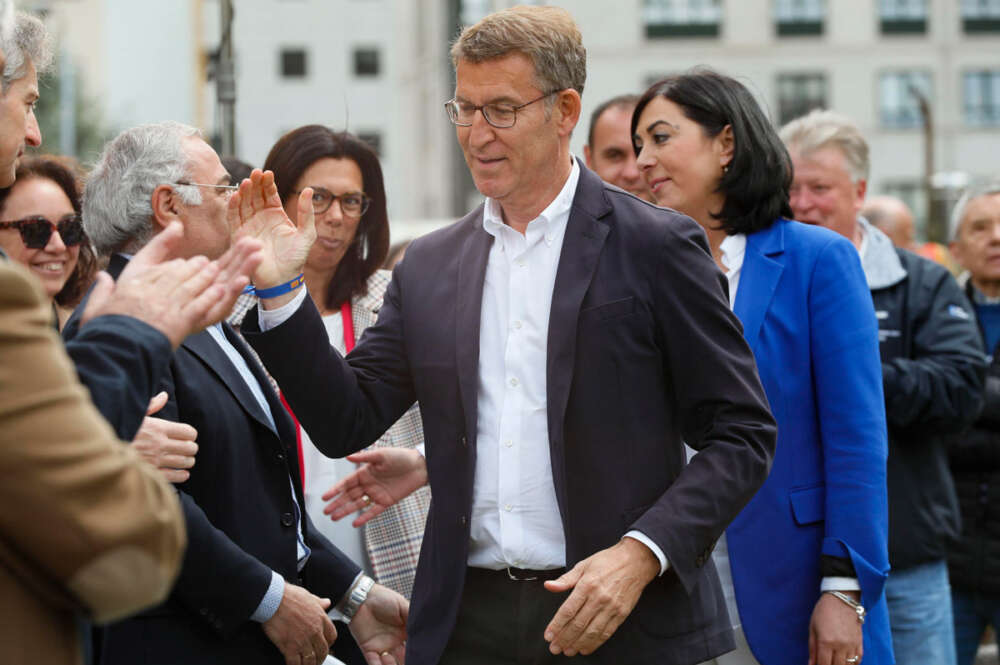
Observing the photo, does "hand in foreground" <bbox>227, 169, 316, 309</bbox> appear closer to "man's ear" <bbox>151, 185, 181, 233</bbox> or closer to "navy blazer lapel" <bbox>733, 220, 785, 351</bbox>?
"man's ear" <bbox>151, 185, 181, 233</bbox>

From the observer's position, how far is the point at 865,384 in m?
3.66

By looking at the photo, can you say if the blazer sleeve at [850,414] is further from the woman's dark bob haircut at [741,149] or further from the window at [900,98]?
the window at [900,98]

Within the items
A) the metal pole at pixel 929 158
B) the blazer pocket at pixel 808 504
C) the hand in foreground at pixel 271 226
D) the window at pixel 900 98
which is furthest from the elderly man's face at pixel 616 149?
the window at pixel 900 98

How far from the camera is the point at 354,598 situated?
385 centimetres

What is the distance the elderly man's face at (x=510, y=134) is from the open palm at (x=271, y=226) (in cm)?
46

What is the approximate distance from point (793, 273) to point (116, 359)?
7.27 ft

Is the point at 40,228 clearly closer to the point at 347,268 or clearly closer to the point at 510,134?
the point at 347,268

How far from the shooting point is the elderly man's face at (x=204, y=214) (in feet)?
11.6

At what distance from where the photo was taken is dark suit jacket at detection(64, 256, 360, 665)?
3084mm

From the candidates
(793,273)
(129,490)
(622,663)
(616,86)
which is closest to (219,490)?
(622,663)

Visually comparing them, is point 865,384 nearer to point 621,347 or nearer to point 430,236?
point 621,347

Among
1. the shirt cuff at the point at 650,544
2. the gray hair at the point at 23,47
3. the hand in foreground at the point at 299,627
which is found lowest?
the hand in foreground at the point at 299,627

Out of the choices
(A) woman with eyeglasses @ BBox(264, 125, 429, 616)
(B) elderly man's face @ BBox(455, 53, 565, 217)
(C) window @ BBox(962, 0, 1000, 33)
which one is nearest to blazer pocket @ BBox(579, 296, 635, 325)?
(B) elderly man's face @ BBox(455, 53, 565, 217)

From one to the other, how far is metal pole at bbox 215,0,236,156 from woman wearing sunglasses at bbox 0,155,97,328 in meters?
1.65
